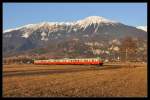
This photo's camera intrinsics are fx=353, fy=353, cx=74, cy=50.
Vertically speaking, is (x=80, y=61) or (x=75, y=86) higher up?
(x=75, y=86)

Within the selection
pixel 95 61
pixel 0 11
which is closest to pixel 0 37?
pixel 0 11

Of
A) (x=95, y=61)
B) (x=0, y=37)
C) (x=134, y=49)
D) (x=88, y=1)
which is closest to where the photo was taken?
(x=88, y=1)

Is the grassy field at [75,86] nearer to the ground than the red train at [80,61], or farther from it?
farther from it

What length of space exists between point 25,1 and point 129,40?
270 feet

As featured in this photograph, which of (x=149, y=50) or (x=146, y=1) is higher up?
(x=146, y=1)

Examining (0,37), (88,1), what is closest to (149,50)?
(88,1)

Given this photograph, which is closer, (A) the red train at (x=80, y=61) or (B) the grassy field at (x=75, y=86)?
(B) the grassy field at (x=75, y=86)

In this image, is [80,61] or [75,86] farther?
[80,61]

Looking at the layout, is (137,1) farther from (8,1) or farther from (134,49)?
(134,49)

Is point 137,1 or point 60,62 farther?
point 60,62

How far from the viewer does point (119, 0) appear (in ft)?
26.6

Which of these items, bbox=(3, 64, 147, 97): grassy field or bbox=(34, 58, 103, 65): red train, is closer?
bbox=(3, 64, 147, 97): grassy field

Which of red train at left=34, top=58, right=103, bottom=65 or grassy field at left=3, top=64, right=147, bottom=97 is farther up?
grassy field at left=3, top=64, right=147, bottom=97

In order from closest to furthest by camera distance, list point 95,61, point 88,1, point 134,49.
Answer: point 88,1 < point 134,49 < point 95,61
